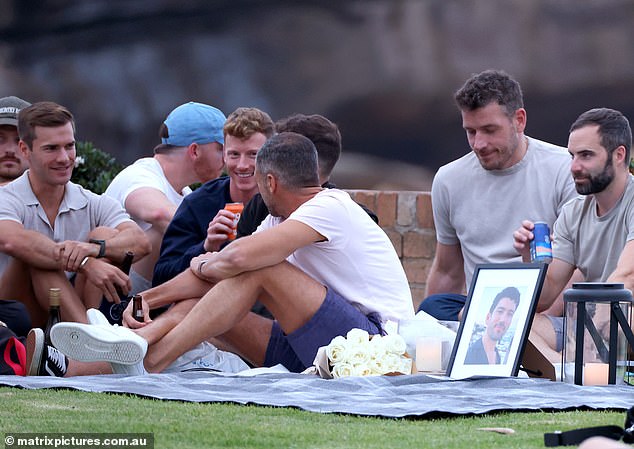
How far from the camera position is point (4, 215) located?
6.65 meters

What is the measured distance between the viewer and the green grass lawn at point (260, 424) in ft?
13.0

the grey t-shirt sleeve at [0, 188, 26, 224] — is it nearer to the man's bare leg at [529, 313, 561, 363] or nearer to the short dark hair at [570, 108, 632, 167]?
the man's bare leg at [529, 313, 561, 363]

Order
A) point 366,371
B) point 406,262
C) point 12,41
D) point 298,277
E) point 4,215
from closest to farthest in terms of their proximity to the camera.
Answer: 1. point 366,371
2. point 298,277
3. point 4,215
4. point 406,262
5. point 12,41

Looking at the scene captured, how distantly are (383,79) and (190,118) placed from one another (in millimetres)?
2261

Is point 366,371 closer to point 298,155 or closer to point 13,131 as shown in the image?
point 298,155

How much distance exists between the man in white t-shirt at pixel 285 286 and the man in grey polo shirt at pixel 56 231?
0.54m

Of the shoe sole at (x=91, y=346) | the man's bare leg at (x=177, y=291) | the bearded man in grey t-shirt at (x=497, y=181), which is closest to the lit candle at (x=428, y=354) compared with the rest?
the bearded man in grey t-shirt at (x=497, y=181)

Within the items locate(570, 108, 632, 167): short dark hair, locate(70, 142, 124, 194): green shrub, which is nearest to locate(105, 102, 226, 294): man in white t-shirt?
locate(70, 142, 124, 194): green shrub

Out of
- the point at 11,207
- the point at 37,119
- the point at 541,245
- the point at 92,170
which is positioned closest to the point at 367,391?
the point at 541,245

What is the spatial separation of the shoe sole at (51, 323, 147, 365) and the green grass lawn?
0.67 metres

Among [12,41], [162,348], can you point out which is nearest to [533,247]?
[162,348]

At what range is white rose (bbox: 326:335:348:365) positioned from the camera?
18.0 feet

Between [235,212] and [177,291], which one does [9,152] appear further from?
[177,291]

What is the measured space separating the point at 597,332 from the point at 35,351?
7.68 feet
